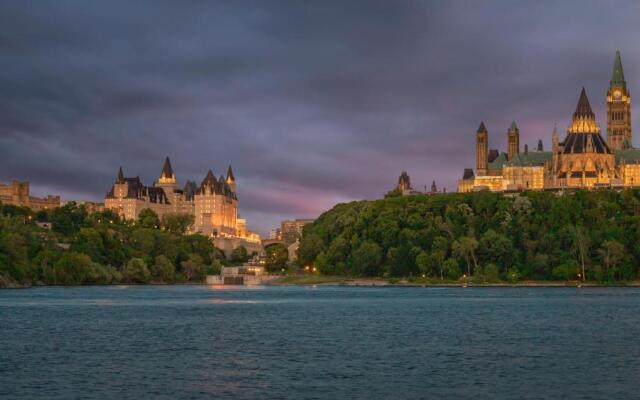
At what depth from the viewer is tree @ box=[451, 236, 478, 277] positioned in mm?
165125

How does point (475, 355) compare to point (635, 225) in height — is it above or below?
below

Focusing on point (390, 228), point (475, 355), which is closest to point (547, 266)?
point (390, 228)

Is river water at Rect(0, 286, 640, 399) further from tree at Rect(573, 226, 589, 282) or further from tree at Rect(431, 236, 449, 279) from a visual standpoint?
tree at Rect(431, 236, 449, 279)

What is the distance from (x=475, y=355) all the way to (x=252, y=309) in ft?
163

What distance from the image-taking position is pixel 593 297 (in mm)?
122438

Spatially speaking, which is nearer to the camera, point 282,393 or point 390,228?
point 282,393

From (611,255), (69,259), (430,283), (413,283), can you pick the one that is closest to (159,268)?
(69,259)

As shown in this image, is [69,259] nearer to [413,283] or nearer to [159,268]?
[159,268]

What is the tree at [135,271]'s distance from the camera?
184875 mm

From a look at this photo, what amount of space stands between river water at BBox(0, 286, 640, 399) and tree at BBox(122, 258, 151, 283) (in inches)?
3416

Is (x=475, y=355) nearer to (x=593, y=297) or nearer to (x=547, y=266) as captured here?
(x=593, y=297)

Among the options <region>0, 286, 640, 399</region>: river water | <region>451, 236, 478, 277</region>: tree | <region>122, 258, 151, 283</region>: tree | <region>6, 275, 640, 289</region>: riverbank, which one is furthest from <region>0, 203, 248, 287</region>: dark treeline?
<region>451, 236, 478, 277</region>: tree

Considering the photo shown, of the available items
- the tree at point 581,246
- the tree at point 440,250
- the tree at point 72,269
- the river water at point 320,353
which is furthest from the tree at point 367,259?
the river water at point 320,353

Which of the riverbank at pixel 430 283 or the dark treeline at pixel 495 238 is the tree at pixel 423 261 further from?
the riverbank at pixel 430 283
